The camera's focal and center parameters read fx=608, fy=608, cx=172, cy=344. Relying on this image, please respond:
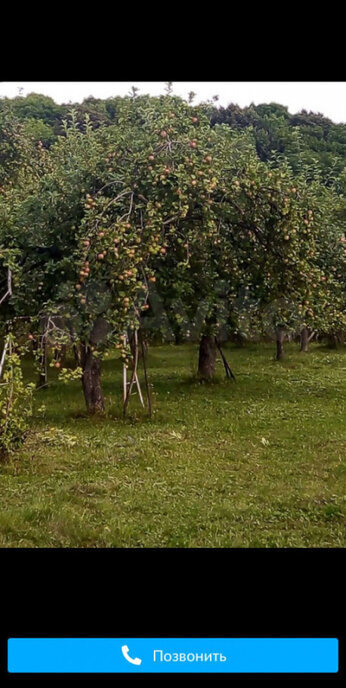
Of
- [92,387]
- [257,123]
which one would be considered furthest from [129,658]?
[257,123]

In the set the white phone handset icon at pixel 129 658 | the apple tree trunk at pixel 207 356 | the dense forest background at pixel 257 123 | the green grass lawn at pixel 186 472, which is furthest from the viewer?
the dense forest background at pixel 257 123

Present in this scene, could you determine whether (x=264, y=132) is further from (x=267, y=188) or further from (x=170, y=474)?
(x=170, y=474)

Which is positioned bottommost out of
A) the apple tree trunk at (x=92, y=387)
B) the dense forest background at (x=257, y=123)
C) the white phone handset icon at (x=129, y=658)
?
the apple tree trunk at (x=92, y=387)

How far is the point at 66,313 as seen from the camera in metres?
8.84

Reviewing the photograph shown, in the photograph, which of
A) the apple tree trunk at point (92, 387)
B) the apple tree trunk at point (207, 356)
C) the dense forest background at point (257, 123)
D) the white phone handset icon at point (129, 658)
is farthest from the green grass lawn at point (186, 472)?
the dense forest background at point (257, 123)

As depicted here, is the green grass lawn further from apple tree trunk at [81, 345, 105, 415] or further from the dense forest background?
the dense forest background

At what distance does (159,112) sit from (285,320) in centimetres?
421

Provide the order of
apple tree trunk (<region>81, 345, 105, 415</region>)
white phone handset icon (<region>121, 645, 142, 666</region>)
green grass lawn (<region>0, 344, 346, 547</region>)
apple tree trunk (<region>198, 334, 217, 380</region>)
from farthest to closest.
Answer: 1. apple tree trunk (<region>198, 334, 217, 380</region>)
2. apple tree trunk (<region>81, 345, 105, 415</region>)
3. green grass lawn (<region>0, 344, 346, 547</region>)
4. white phone handset icon (<region>121, 645, 142, 666</region>)

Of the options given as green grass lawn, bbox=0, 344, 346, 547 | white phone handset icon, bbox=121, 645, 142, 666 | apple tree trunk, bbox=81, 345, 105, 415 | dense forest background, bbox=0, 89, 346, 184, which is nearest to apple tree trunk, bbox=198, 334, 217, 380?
green grass lawn, bbox=0, 344, 346, 547

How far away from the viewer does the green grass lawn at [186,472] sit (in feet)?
16.2

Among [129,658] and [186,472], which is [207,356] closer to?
[186,472]

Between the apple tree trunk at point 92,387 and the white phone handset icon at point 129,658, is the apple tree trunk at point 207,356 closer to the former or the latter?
the apple tree trunk at point 92,387

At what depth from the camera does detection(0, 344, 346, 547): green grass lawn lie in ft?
16.2

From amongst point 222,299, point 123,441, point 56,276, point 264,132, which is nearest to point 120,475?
point 123,441
